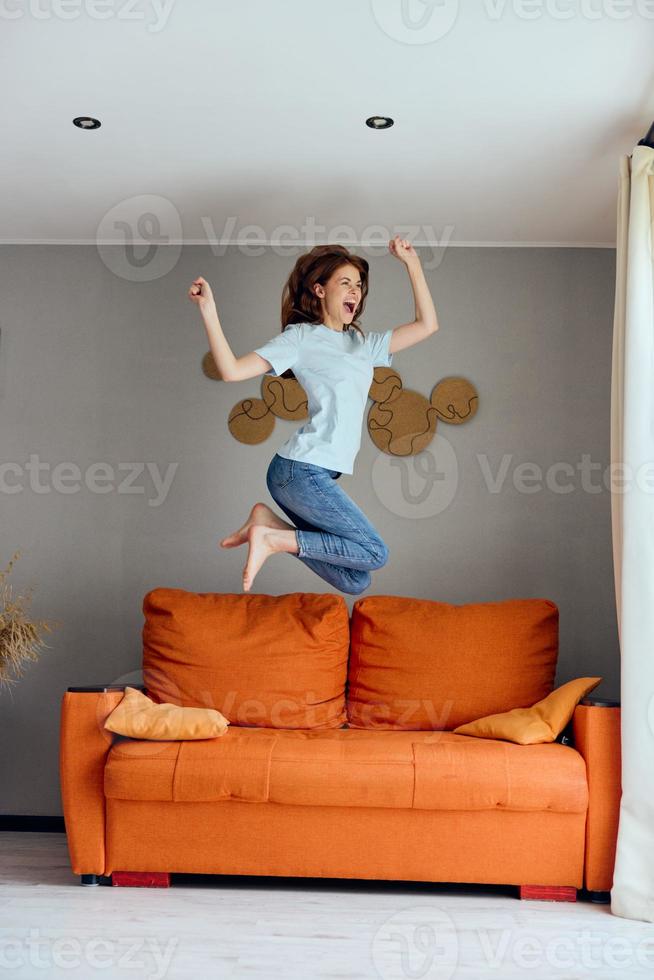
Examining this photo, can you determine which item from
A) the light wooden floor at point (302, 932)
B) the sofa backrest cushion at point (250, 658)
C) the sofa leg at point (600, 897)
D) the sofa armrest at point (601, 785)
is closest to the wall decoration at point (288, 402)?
the sofa backrest cushion at point (250, 658)

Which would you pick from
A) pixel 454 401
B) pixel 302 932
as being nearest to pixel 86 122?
pixel 454 401

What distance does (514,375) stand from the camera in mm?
4605

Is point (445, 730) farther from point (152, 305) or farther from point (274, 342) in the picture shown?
point (152, 305)

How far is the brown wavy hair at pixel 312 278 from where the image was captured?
3.42 metres

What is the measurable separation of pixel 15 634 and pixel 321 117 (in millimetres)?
2265

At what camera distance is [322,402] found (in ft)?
11.0

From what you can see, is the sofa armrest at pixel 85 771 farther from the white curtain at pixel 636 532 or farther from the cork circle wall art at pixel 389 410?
the white curtain at pixel 636 532

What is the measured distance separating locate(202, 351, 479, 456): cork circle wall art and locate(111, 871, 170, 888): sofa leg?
6.29ft

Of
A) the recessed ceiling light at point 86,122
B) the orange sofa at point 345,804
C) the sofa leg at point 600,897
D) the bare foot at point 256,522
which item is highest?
the recessed ceiling light at point 86,122

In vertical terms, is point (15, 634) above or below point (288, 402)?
below

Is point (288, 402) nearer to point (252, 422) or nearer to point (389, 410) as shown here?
point (252, 422)

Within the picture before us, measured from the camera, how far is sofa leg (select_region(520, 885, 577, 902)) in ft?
11.2

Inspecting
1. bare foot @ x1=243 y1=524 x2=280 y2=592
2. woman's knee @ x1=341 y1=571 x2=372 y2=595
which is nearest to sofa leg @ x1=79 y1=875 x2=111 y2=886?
bare foot @ x1=243 y1=524 x2=280 y2=592

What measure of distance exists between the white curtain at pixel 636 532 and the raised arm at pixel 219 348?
1283mm
